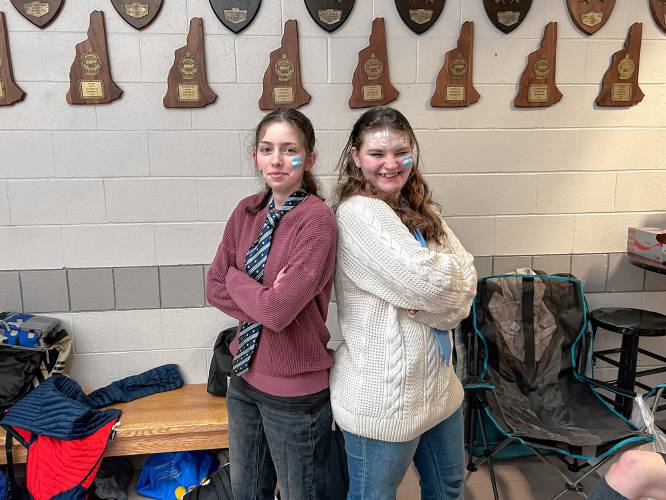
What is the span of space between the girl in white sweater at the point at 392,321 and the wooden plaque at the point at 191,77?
998mm

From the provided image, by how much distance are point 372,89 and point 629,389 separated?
169cm

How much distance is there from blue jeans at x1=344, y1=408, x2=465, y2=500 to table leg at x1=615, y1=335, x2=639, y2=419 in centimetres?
109

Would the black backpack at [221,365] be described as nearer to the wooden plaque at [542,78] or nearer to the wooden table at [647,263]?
the wooden plaque at [542,78]

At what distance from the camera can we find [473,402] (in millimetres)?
2076

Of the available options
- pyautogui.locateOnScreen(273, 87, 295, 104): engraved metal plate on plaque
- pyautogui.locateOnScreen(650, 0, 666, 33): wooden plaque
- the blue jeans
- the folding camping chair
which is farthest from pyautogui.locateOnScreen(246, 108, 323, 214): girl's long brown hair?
pyautogui.locateOnScreen(650, 0, 666, 33): wooden plaque

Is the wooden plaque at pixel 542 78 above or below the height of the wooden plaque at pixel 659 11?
below

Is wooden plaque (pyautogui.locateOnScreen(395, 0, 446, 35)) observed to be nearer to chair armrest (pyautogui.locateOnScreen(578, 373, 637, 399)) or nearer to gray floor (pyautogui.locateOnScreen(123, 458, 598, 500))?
chair armrest (pyautogui.locateOnScreen(578, 373, 637, 399))

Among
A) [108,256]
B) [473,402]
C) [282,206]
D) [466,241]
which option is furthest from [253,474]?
[466,241]

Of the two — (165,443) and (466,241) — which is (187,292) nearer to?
(165,443)

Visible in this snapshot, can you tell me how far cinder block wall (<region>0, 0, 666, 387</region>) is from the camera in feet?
6.89

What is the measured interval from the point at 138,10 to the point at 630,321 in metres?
2.41

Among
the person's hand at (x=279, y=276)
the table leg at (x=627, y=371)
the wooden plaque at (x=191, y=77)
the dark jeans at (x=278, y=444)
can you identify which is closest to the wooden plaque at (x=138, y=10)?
the wooden plaque at (x=191, y=77)

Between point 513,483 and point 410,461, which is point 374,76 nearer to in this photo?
point 410,461

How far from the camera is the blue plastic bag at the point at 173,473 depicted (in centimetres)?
209
